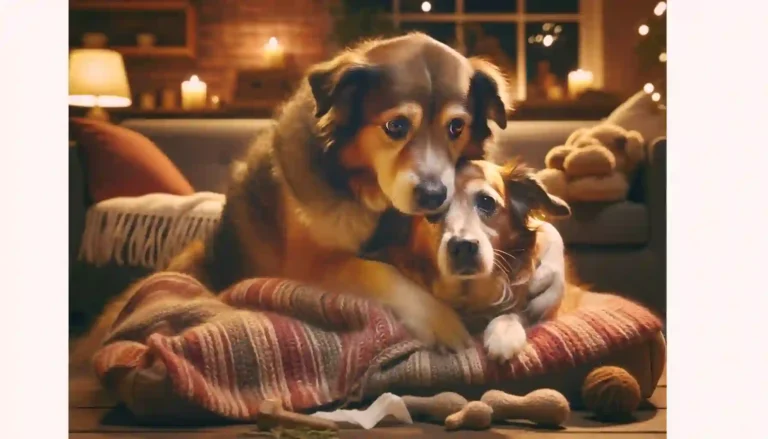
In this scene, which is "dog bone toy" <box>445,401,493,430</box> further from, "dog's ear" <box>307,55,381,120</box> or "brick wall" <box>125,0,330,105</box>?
"brick wall" <box>125,0,330,105</box>

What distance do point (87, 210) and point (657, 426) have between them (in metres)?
1.52

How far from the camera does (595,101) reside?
6.88 feet

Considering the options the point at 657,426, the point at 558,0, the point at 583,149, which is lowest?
the point at 657,426

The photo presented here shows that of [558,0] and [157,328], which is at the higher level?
[558,0]

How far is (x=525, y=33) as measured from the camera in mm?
2111

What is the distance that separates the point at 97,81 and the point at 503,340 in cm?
120

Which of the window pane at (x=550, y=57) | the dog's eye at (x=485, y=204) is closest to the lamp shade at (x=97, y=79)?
the dog's eye at (x=485, y=204)

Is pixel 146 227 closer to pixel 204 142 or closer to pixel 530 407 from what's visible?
pixel 204 142

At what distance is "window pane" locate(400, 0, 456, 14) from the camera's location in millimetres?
2086

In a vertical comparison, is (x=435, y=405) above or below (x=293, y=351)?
below

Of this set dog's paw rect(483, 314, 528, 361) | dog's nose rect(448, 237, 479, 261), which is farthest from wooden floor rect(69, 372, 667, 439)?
dog's nose rect(448, 237, 479, 261)

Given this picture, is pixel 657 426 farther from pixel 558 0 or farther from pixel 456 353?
pixel 558 0
